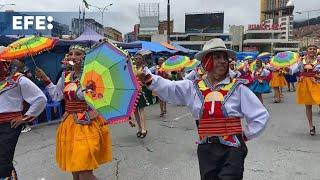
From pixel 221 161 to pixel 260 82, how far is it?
11.8m

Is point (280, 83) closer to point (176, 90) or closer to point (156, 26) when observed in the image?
point (176, 90)

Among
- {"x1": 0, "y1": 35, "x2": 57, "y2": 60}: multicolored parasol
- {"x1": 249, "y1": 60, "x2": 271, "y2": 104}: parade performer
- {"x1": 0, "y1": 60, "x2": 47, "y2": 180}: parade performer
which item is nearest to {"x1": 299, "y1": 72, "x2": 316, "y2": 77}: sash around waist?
{"x1": 249, "y1": 60, "x2": 271, "y2": 104}: parade performer

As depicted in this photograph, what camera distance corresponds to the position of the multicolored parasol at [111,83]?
4.05 metres

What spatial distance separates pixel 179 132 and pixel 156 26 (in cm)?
7351

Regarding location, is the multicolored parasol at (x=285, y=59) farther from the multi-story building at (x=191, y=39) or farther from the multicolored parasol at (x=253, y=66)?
the multi-story building at (x=191, y=39)

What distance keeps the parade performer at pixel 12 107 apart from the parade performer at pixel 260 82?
1099cm

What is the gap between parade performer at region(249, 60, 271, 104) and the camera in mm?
15461

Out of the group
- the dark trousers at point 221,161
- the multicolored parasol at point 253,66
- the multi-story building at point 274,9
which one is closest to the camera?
the dark trousers at point 221,161

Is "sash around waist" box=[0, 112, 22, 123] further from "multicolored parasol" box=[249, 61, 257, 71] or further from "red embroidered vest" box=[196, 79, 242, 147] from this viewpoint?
"multicolored parasol" box=[249, 61, 257, 71]

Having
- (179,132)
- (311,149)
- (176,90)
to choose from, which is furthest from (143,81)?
(179,132)

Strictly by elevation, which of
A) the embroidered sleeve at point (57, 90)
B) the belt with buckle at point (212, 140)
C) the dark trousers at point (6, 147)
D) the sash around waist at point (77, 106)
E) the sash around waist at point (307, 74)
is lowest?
the dark trousers at point (6, 147)

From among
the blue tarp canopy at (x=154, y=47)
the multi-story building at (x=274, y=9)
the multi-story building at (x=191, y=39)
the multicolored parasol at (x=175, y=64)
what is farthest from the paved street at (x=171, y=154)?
the multi-story building at (x=274, y=9)

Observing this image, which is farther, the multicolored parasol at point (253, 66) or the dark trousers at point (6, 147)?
the multicolored parasol at point (253, 66)

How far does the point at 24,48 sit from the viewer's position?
5.42m
